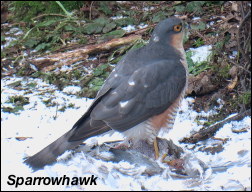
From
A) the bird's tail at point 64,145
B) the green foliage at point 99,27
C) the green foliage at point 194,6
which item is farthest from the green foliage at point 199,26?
the bird's tail at point 64,145

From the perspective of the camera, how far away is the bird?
4.07m

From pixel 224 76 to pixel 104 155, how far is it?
5.49 ft

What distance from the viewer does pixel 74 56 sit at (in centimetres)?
648

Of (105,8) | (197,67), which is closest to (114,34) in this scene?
(105,8)

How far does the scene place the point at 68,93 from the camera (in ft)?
Result: 19.3

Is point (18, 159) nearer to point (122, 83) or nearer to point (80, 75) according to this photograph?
point (122, 83)

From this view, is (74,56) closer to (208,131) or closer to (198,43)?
(198,43)

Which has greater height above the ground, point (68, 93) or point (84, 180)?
point (84, 180)

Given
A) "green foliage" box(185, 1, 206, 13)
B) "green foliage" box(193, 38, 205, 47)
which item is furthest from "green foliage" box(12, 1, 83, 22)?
"green foliage" box(193, 38, 205, 47)

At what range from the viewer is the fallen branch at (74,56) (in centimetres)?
643

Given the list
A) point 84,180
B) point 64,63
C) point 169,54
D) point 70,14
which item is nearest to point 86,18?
point 70,14

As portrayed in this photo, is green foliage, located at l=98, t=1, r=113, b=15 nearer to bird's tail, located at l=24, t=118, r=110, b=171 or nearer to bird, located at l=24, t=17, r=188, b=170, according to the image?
bird, located at l=24, t=17, r=188, b=170

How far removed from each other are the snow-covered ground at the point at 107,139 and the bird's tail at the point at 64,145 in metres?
0.06

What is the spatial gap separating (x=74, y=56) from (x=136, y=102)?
2485 millimetres
